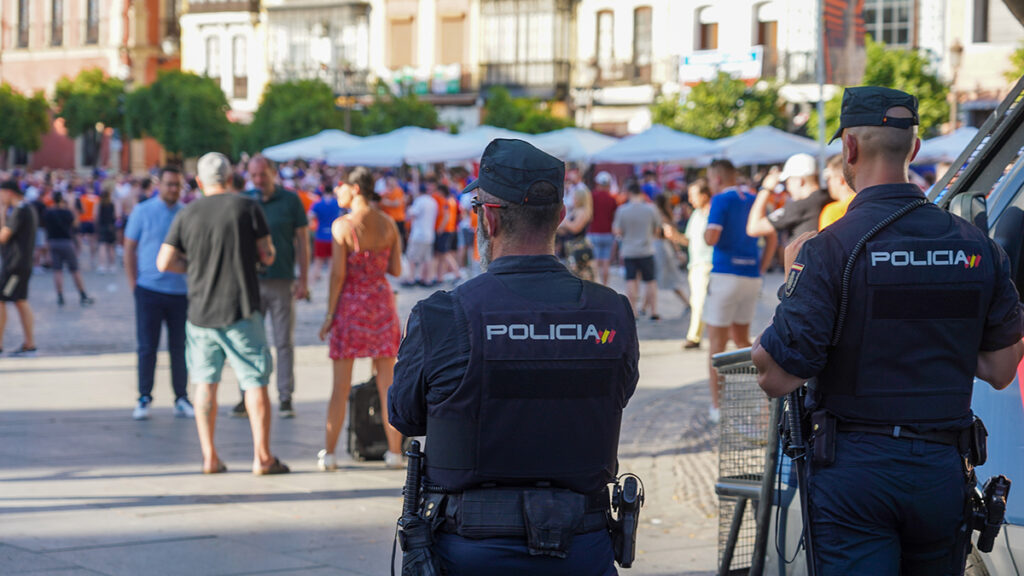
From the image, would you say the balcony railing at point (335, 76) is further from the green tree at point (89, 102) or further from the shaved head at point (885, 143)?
the shaved head at point (885, 143)

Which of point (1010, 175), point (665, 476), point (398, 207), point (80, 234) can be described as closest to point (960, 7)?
point (398, 207)

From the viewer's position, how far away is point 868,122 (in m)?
3.45

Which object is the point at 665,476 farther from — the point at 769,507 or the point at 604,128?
the point at 604,128

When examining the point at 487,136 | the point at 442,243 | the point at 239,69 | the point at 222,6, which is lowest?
the point at 442,243

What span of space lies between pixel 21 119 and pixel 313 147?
27048 millimetres

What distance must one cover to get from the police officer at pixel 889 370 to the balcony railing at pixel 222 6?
177ft

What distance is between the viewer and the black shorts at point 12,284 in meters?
13.3

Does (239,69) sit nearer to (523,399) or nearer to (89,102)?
(89,102)

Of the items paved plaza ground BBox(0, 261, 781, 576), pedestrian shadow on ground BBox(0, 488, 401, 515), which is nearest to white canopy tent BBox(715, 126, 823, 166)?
paved plaza ground BBox(0, 261, 781, 576)

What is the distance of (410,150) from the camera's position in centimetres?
2538

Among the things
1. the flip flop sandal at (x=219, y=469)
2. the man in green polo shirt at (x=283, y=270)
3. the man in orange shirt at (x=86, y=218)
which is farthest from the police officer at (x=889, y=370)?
the man in orange shirt at (x=86, y=218)

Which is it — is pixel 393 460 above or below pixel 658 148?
below

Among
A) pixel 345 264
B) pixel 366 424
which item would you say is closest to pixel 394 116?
pixel 366 424

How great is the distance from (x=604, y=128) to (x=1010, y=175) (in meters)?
41.5
